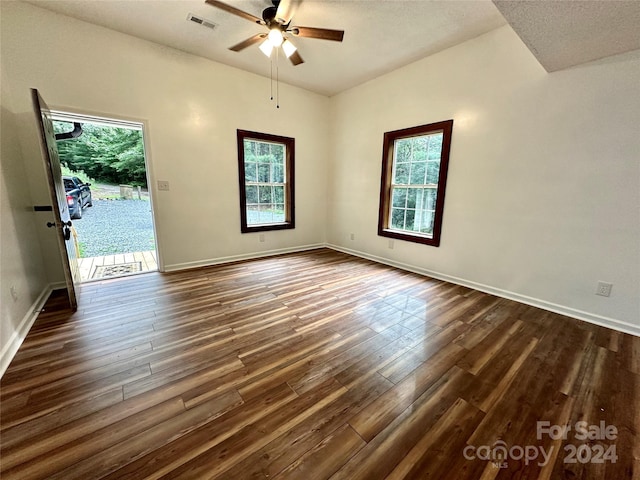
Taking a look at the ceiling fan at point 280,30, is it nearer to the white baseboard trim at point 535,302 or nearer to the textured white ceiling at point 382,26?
the textured white ceiling at point 382,26

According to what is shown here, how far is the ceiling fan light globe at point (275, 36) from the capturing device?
2520 millimetres

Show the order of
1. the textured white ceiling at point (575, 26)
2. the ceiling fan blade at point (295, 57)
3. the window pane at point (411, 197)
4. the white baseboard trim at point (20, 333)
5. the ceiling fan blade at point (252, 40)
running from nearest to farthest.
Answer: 1. the textured white ceiling at point (575, 26)
2. the white baseboard trim at point (20, 333)
3. the ceiling fan blade at point (252, 40)
4. the ceiling fan blade at point (295, 57)
5. the window pane at point (411, 197)

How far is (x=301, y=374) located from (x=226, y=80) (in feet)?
13.6

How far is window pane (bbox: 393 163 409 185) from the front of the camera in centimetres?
404

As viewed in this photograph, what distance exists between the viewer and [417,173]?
3.89 meters

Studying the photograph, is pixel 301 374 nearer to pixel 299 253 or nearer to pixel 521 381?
pixel 521 381

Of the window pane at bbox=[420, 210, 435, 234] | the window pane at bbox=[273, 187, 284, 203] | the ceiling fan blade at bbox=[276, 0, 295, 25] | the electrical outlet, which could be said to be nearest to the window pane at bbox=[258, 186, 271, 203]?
the window pane at bbox=[273, 187, 284, 203]

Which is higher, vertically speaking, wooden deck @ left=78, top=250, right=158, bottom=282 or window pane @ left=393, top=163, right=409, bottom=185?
window pane @ left=393, top=163, right=409, bottom=185

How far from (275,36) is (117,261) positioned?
4.18 m

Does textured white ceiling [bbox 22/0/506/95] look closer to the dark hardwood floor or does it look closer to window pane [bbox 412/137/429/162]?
window pane [bbox 412/137/429/162]

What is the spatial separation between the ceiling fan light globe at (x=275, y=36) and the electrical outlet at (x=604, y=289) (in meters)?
3.92

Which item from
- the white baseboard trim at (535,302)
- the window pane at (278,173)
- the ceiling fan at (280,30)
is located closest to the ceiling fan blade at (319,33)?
the ceiling fan at (280,30)

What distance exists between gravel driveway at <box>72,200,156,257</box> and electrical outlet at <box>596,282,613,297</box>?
19.9 feet

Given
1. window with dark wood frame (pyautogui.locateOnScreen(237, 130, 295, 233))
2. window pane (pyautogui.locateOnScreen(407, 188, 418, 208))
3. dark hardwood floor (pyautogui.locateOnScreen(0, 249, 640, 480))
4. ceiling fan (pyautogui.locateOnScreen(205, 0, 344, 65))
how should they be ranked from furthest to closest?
window with dark wood frame (pyautogui.locateOnScreen(237, 130, 295, 233))
window pane (pyautogui.locateOnScreen(407, 188, 418, 208))
ceiling fan (pyautogui.locateOnScreen(205, 0, 344, 65))
dark hardwood floor (pyautogui.locateOnScreen(0, 249, 640, 480))
